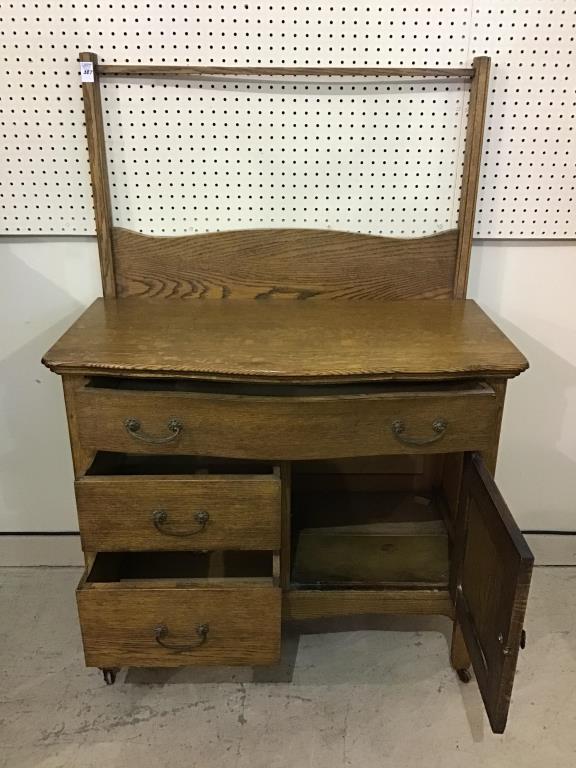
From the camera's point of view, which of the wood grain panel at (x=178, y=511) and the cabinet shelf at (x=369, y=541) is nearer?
the wood grain panel at (x=178, y=511)

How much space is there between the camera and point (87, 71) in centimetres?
134

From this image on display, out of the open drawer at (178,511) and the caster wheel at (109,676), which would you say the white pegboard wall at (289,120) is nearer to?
the open drawer at (178,511)

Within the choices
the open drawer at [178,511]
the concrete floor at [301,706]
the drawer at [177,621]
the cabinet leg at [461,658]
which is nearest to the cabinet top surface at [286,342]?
the open drawer at [178,511]

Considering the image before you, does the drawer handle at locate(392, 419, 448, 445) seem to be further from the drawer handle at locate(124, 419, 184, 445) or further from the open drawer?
the drawer handle at locate(124, 419, 184, 445)

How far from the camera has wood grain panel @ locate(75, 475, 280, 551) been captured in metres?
1.20

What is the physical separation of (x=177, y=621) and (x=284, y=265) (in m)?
0.83

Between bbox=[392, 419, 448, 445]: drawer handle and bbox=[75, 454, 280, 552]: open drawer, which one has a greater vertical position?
bbox=[392, 419, 448, 445]: drawer handle

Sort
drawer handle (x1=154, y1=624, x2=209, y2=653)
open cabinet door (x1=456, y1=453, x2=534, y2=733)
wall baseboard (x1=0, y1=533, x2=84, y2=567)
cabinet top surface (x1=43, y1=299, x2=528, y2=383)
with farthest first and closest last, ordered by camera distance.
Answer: wall baseboard (x1=0, y1=533, x2=84, y2=567) → drawer handle (x1=154, y1=624, x2=209, y2=653) → cabinet top surface (x1=43, y1=299, x2=528, y2=383) → open cabinet door (x1=456, y1=453, x2=534, y2=733)

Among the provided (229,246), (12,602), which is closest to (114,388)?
(229,246)

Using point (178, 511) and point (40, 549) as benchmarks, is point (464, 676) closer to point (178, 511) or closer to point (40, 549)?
point (178, 511)

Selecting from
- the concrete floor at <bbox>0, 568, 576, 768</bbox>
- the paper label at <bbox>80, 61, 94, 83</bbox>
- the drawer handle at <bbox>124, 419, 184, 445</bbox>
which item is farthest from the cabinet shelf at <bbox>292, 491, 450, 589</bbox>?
the paper label at <bbox>80, 61, 94, 83</bbox>

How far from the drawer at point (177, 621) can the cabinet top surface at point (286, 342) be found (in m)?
0.43

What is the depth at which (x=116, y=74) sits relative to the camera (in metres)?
1.38

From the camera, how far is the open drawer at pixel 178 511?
1.20 meters
